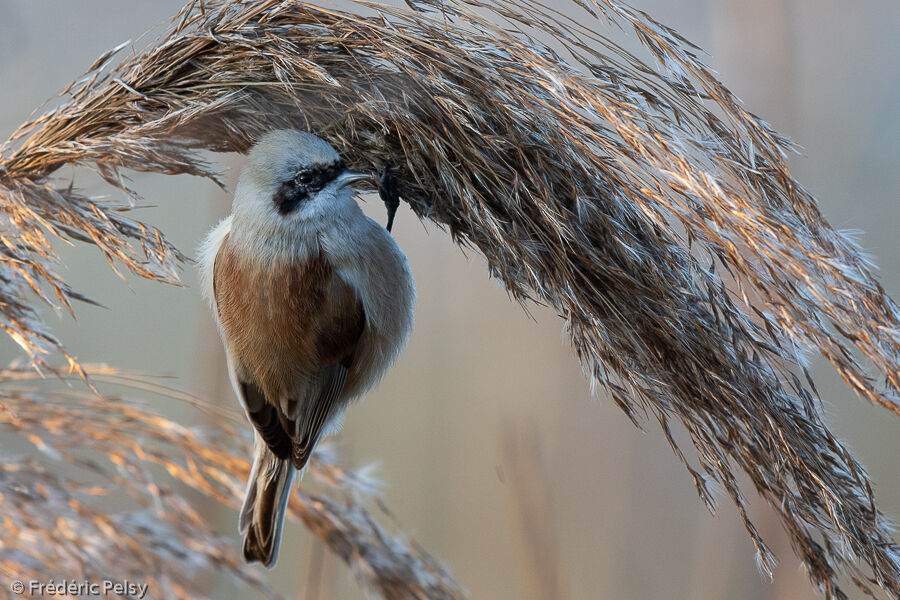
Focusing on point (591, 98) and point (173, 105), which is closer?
point (591, 98)

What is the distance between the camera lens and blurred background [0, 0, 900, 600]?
151 cm

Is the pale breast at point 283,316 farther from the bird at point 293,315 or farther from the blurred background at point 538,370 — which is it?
the blurred background at point 538,370

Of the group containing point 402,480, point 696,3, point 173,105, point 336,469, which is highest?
point 696,3

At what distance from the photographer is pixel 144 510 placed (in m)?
1.03

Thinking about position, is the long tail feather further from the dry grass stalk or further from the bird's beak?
the bird's beak

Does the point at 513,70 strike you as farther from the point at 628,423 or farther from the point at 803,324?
the point at 628,423

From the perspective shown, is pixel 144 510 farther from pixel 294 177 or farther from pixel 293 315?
pixel 294 177

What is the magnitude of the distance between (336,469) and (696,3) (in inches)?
48.7

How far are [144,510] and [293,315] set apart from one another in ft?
1.31

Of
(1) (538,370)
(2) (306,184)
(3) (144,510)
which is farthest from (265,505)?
(1) (538,370)

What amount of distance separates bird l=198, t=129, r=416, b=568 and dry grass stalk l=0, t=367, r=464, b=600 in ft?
0.29

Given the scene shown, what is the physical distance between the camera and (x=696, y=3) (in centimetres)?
151

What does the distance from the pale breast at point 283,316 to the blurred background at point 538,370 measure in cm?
52

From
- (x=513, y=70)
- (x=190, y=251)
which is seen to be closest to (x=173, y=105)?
(x=513, y=70)
